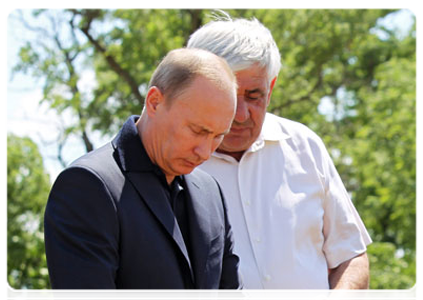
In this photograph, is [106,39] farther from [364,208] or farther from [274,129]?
[274,129]

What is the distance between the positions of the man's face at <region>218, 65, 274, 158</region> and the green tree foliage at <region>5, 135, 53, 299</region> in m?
9.25

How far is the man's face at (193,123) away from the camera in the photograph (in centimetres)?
196

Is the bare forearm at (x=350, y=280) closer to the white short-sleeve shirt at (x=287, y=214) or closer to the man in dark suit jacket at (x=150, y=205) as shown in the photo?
the white short-sleeve shirt at (x=287, y=214)

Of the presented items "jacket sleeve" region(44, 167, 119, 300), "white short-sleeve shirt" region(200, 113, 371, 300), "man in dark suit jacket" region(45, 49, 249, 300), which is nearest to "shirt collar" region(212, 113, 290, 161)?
"white short-sleeve shirt" region(200, 113, 371, 300)

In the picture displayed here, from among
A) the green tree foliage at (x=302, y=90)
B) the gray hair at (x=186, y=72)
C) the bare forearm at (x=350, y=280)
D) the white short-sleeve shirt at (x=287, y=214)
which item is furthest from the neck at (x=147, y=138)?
the green tree foliage at (x=302, y=90)

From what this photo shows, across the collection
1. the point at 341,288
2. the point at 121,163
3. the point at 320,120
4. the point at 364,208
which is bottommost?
the point at 364,208

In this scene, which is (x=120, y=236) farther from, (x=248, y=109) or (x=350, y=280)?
(x=350, y=280)

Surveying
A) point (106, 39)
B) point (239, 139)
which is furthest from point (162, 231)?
point (106, 39)

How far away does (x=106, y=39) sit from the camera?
12445mm

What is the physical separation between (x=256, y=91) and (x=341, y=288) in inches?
34.4

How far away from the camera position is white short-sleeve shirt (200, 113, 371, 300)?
2727 millimetres

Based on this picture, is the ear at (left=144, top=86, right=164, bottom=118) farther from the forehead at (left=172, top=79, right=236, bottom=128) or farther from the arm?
the arm

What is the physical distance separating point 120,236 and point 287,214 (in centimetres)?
105

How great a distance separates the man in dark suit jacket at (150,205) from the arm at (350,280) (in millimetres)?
802
